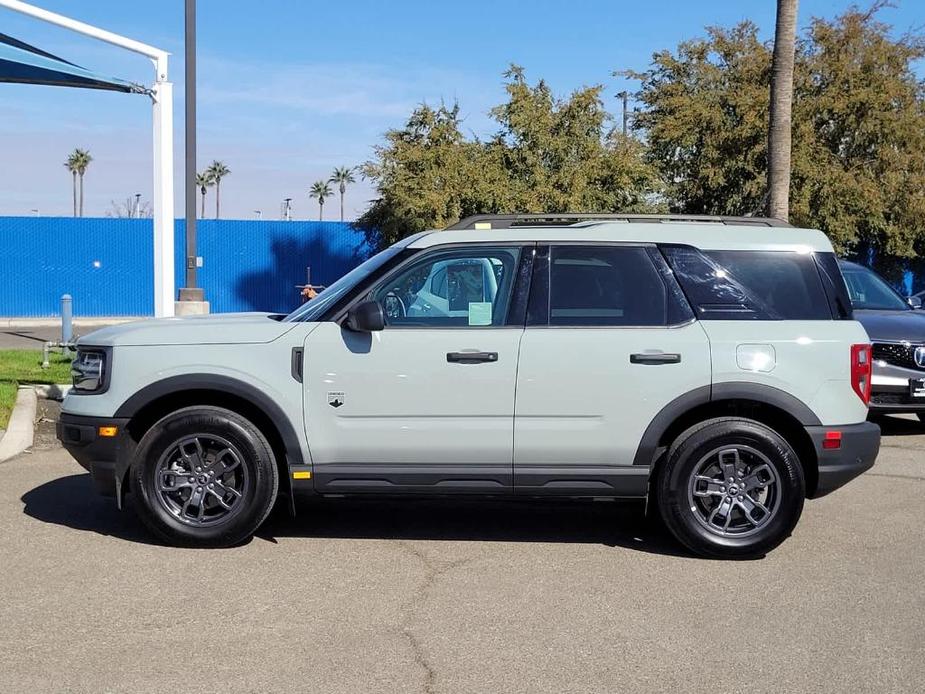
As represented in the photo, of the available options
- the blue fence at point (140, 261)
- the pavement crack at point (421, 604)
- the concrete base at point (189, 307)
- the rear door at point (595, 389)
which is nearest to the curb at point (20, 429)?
the concrete base at point (189, 307)

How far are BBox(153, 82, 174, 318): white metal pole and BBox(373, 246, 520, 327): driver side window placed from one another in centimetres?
771

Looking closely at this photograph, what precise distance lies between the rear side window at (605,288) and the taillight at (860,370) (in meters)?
1.09

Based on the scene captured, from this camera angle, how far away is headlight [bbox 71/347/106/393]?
576 cm

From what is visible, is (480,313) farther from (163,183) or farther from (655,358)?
(163,183)

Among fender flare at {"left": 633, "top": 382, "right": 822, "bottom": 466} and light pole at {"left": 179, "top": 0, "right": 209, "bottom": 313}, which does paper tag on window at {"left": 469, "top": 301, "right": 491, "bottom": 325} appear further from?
light pole at {"left": 179, "top": 0, "right": 209, "bottom": 313}

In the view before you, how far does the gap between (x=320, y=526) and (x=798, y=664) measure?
3.17 meters

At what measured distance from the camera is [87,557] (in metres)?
5.55

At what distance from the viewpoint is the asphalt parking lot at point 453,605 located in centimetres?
402

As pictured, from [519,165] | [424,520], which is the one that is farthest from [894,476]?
[519,165]

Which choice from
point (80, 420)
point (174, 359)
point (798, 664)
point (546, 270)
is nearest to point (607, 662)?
point (798, 664)

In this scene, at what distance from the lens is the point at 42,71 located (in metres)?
12.7

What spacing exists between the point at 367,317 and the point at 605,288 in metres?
1.40

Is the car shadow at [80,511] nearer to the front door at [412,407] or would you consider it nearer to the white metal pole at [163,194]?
the front door at [412,407]

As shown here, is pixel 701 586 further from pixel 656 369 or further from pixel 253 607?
pixel 253 607
